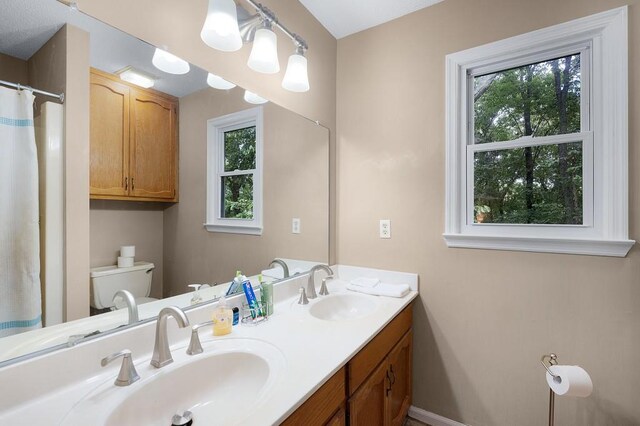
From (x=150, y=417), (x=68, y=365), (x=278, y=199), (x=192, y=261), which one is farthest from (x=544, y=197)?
(x=68, y=365)

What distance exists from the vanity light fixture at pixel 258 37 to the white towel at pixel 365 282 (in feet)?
3.65

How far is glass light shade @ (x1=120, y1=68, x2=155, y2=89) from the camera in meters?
0.96

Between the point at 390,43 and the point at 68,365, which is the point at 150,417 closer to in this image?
the point at 68,365

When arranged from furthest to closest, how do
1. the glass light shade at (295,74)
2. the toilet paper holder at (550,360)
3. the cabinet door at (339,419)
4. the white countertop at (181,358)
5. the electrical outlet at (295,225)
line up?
the electrical outlet at (295,225) < the glass light shade at (295,74) < the toilet paper holder at (550,360) < the cabinet door at (339,419) < the white countertop at (181,358)

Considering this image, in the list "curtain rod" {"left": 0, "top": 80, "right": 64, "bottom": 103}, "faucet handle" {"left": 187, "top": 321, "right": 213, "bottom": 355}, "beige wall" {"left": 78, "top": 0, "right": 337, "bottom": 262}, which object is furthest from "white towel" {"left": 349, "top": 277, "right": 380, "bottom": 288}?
"curtain rod" {"left": 0, "top": 80, "right": 64, "bottom": 103}

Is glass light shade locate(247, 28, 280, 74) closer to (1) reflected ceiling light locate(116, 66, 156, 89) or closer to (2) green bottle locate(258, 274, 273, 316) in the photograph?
(1) reflected ceiling light locate(116, 66, 156, 89)

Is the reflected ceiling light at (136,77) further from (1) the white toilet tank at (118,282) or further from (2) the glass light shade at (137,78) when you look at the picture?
(1) the white toilet tank at (118,282)

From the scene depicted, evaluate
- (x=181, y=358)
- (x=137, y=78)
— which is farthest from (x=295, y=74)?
(x=181, y=358)

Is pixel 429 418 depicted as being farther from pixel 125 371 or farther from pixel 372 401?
pixel 125 371

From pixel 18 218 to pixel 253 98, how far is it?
97cm

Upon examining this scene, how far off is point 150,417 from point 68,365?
248 mm

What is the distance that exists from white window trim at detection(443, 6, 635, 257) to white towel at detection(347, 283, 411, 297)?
356mm

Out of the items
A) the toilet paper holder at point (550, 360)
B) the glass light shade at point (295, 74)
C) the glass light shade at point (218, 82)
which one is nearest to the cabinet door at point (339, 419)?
the toilet paper holder at point (550, 360)

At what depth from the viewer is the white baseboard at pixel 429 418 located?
1.67 m
